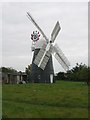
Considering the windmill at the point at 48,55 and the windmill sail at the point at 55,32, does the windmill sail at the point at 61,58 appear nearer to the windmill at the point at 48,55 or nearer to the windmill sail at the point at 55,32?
the windmill at the point at 48,55

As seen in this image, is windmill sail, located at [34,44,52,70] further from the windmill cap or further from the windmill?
the windmill cap

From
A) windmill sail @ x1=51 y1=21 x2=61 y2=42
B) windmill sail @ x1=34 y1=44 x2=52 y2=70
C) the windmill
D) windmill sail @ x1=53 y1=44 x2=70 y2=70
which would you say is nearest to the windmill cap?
the windmill

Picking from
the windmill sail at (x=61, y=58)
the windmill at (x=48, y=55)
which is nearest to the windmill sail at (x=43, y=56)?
the windmill at (x=48, y=55)

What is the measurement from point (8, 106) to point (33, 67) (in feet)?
145

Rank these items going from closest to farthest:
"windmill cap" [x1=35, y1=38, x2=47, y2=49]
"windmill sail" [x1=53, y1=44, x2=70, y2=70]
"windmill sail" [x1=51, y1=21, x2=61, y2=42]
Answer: "windmill sail" [x1=51, y1=21, x2=61, y2=42] < "windmill sail" [x1=53, y1=44, x2=70, y2=70] < "windmill cap" [x1=35, y1=38, x2=47, y2=49]

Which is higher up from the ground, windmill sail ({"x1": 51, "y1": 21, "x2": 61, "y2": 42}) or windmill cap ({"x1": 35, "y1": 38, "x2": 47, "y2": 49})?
windmill sail ({"x1": 51, "y1": 21, "x2": 61, "y2": 42})

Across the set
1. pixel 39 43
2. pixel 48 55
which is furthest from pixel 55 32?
Answer: pixel 39 43

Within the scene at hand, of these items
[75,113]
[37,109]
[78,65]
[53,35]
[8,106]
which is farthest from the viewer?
[78,65]

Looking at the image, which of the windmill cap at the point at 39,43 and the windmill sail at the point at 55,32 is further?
the windmill cap at the point at 39,43

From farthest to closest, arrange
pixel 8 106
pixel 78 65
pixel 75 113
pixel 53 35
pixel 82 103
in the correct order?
1. pixel 78 65
2. pixel 53 35
3. pixel 82 103
4. pixel 8 106
5. pixel 75 113

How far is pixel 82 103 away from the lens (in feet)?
64.7

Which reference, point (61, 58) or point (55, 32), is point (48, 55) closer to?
point (61, 58)

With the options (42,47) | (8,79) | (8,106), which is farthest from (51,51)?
(8,106)

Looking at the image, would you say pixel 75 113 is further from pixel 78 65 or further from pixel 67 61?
pixel 78 65
